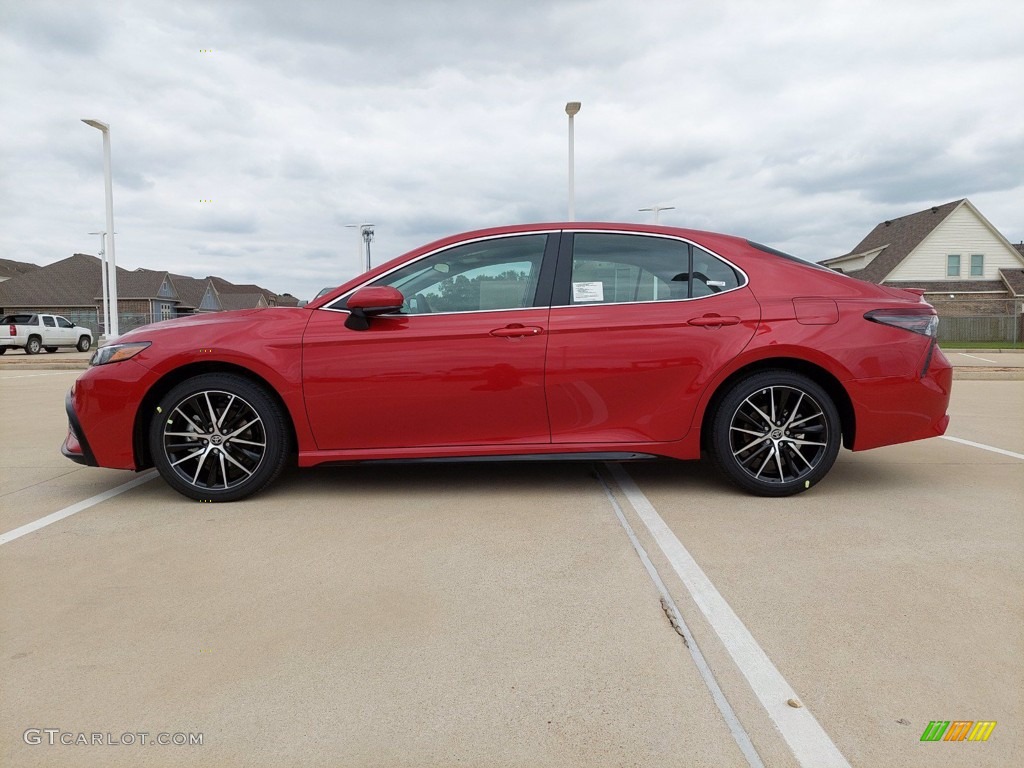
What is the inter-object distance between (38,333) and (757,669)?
3416 centimetres

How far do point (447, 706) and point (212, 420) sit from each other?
2.61m

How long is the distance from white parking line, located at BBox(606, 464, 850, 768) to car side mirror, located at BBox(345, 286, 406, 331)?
72.3 inches

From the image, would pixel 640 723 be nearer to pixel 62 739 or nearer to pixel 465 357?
pixel 62 739

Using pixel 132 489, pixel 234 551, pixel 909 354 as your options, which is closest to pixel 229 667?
pixel 234 551

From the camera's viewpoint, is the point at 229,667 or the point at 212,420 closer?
the point at 229,667

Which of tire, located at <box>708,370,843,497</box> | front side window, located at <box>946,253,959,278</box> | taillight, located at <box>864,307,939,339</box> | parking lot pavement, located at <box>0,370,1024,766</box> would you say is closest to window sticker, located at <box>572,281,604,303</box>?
tire, located at <box>708,370,843,497</box>

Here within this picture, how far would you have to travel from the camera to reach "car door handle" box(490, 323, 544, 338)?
3.91 m

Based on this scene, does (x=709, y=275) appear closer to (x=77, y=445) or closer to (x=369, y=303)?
(x=369, y=303)

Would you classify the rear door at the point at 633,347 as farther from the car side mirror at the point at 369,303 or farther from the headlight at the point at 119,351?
the headlight at the point at 119,351

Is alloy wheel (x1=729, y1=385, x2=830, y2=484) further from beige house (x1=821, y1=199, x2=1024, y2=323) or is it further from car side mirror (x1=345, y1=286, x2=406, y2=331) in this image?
beige house (x1=821, y1=199, x2=1024, y2=323)

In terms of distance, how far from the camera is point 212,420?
3.97 metres

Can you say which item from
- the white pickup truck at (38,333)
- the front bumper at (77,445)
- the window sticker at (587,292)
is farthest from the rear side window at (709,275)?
the white pickup truck at (38,333)

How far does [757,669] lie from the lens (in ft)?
6.96

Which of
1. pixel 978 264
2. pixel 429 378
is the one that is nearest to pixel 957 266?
pixel 978 264
